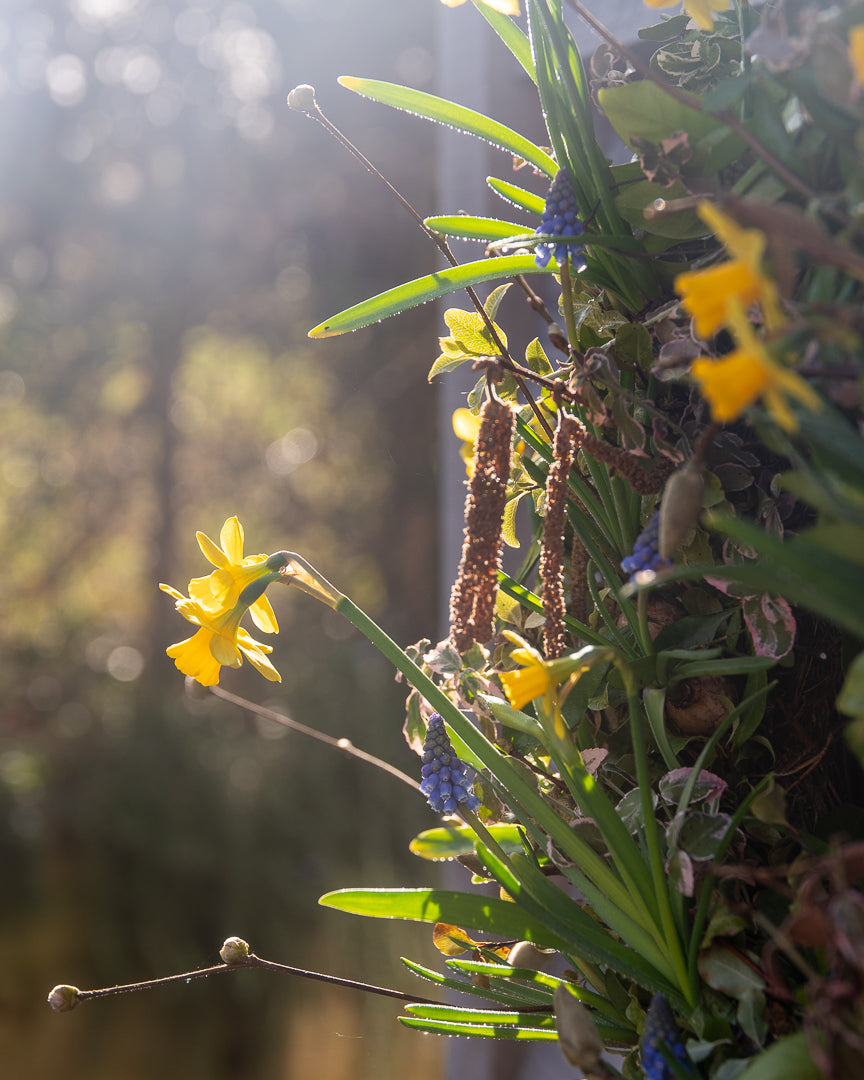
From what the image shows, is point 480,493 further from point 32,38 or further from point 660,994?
point 32,38

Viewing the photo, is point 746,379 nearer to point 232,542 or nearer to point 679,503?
point 679,503

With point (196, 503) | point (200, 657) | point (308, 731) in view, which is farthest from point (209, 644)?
point (196, 503)

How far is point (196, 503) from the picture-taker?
323cm

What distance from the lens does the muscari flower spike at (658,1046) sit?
0.28 meters

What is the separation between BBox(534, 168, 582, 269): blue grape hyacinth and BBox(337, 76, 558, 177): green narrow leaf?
1.9 inches

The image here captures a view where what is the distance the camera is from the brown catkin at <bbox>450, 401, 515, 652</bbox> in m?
0.30

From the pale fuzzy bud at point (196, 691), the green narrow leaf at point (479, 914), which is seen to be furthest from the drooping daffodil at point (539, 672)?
the pale fuzzy bud at point (196, 691)

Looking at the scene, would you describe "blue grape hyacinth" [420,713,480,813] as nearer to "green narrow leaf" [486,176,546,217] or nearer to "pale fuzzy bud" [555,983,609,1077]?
"pale fuzzy bud" [555,983,609,1077]

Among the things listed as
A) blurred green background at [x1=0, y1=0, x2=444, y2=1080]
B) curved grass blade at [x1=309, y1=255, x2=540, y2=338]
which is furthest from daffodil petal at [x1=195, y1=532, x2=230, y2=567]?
blurred green background at [x1=0, y1=0, x2=444, y2=1080]

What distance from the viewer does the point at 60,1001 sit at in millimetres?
366

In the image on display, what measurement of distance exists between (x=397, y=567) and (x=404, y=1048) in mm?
1588

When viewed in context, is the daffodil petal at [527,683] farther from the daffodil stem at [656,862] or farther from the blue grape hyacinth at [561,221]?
the blue grape hyacinth at [561,221]

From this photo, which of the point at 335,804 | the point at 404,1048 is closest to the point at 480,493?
the point at 404,1048

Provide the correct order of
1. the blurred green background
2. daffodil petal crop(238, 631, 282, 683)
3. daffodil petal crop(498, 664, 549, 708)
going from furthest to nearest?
the blurred green background → daffodil petal crop(238, 631, 282, 683) → daffodil petal crop(498, 664, 549, 708)
